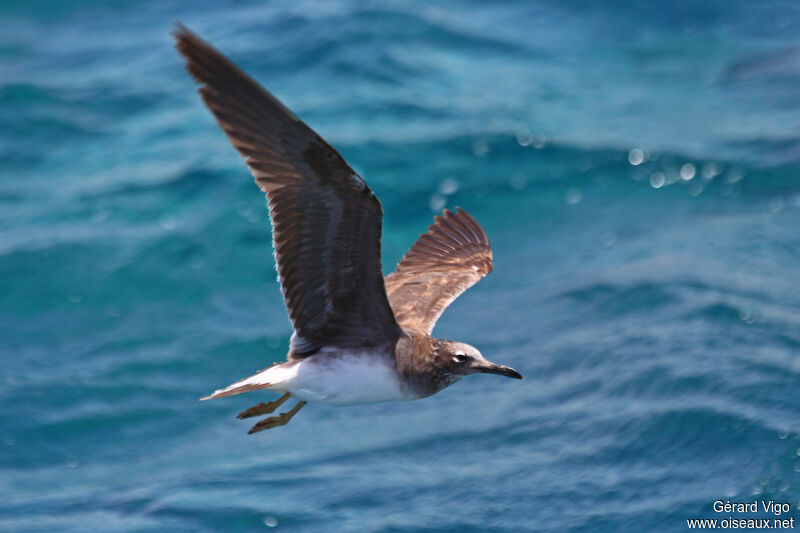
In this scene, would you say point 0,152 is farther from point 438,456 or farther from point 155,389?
point 438,456

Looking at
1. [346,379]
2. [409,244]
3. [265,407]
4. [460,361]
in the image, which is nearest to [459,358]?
[460,361]

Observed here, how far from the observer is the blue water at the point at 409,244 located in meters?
11.1

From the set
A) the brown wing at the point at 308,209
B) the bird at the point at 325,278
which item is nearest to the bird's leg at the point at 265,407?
the bird at the point at 325,278

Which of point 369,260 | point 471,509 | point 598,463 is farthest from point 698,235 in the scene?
point 369,260

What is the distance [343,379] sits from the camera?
7477 mm

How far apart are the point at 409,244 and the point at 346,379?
20.3ft

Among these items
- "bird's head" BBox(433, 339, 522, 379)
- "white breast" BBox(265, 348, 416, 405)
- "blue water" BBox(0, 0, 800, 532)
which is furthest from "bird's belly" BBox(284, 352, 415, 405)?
"blue water" BBox(0, 0, 800, 532)

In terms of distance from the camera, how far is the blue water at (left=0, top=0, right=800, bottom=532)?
11.1m

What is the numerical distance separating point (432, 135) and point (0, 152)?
5.59m

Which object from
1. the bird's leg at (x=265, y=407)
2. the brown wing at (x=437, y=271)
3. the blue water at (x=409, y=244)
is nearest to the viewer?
the bird's leg at (x=265, y=407)

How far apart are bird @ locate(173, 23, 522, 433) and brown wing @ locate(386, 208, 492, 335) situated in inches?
0.7

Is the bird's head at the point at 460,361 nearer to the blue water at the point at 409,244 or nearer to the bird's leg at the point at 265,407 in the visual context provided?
the bird's leg at the point at 265,407

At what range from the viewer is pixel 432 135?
15.1 metres

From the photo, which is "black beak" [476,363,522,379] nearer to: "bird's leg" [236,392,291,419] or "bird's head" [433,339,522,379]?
"bird's head" [433,339,522,379]
